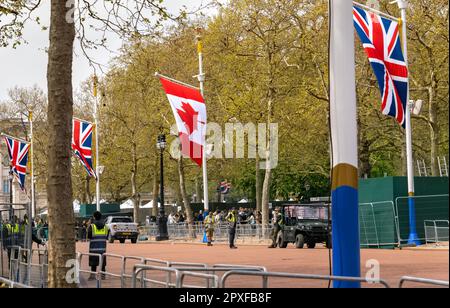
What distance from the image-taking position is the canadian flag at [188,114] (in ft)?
113

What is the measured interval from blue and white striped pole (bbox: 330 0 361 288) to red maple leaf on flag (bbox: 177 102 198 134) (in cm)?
2423

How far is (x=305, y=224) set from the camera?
115 ft

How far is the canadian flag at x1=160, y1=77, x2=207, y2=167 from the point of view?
3459 centimetres

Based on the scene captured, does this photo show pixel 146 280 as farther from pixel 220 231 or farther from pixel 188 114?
pixel 220 231

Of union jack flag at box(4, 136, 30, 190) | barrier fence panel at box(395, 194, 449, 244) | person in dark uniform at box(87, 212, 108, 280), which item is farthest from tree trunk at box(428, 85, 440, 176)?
person in dark uniform at box(87, 212, 108, 280)

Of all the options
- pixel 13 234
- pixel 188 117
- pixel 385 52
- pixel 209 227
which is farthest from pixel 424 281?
pixel 209 227

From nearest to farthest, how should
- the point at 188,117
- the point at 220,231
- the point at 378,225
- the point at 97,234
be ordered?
the point at 97,234 → the point at 378,225 → the point at 188,117 → the point at 220,231

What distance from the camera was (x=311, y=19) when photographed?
45.1 metres

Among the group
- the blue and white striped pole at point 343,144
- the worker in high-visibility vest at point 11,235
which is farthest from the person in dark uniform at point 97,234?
the blue and white striped pole at point 343,144

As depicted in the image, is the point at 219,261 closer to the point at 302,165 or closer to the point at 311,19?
the point at 311,19

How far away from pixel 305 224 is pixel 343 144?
82.3 ft
